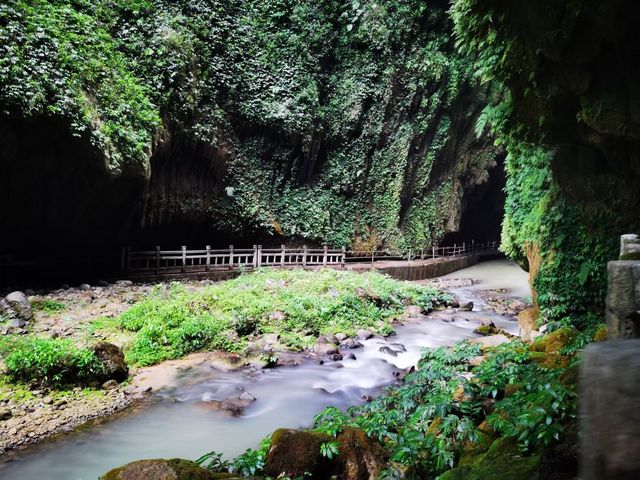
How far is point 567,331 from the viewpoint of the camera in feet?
22.2

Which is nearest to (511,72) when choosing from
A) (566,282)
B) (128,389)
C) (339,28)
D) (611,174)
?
(611,174)

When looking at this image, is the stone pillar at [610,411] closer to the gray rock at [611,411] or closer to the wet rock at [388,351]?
the gray rock at [611,411]

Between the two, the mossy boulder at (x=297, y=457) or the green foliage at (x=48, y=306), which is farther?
the green foliage at (x=48, y=306)

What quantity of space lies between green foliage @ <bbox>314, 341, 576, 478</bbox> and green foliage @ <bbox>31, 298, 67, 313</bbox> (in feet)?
26.6

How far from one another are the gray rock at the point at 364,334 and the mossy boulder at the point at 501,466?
24.2 feet

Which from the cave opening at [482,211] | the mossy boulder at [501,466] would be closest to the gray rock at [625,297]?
the mossy boulder at [501,466]

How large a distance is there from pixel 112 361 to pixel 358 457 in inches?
210

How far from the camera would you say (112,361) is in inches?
287

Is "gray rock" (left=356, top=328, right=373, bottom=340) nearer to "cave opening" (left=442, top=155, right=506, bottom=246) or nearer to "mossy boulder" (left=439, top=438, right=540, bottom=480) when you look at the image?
"mossy boulder" (left=439, top=438, right=540, bottom=480)

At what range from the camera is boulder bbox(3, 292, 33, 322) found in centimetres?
900

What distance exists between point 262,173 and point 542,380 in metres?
16.0

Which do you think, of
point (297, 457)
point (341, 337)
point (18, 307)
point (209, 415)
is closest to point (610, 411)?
point (297, 457)

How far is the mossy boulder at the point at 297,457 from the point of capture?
3885 millimetres

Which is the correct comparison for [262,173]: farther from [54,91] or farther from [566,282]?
[566,282]
